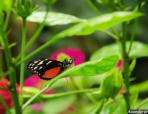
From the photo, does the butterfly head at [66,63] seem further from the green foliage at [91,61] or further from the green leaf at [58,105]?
the green leaf at [58,105]

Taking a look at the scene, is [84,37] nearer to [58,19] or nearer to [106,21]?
[58,19]

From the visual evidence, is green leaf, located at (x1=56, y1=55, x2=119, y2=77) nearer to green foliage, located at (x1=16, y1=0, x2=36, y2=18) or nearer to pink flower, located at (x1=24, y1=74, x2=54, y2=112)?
green foliage, located at (x1=16, y1=0, x2=36, y2=18)

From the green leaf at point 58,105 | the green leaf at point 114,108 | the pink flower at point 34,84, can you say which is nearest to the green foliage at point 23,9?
the green leaf at point 114,108

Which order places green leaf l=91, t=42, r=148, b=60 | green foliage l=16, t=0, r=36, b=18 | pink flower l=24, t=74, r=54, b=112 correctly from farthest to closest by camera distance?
pink flower l=24, t=74, r=54, b=112, green leaf l=91, t=42, r=148, b=60, green foliage l=16, t=0, r=36, b=18

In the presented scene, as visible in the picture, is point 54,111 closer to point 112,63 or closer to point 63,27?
point 112,63

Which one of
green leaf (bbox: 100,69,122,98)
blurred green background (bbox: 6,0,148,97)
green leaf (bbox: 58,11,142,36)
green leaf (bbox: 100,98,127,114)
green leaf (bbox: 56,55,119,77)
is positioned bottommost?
blurred green background (bbox: 6,0,148,97)

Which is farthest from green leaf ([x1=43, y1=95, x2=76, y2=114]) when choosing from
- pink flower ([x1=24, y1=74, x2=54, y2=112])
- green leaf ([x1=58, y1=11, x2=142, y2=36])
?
green leaf ([x1=58, y1=11, x2=142, y2=36])

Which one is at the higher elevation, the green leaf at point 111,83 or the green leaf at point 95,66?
A: the green leaf at point 95,66

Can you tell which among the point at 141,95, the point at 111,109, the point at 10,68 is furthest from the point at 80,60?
the point at 141,95
